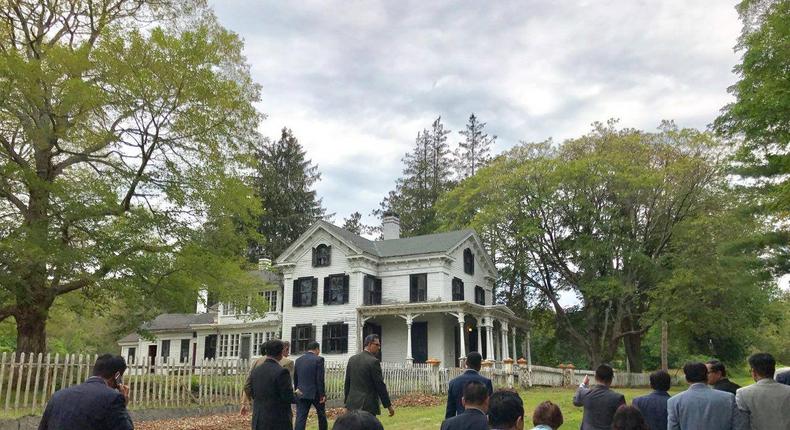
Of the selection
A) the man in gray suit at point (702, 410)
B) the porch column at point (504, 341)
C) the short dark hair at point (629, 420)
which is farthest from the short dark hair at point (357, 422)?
the porch column at point (504, 341)

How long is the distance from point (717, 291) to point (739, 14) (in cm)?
1635

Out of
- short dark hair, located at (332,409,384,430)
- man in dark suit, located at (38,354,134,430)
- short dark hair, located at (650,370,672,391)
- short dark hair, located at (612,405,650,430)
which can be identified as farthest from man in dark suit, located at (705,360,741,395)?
man in dark suit, located at (38,354,134,430)

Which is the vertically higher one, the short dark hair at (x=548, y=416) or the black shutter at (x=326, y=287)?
the black shutter at (x=326, y=287)

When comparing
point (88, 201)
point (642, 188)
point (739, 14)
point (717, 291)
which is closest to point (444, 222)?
point (642, 188)

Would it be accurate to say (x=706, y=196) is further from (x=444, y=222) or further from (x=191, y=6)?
(x=191, y=6)

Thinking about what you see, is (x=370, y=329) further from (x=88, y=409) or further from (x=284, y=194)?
(x=88, y=409)

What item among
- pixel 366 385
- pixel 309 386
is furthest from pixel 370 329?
pixel 366 385

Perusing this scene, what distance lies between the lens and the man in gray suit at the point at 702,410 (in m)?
5.95

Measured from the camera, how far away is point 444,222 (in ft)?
150

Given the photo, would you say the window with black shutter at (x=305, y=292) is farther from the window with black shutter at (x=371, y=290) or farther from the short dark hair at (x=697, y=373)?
the short dark hair at (x=697, y=373)

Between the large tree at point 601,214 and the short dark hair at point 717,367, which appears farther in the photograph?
the large tree at point 601,214

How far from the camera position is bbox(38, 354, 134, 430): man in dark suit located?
466cm

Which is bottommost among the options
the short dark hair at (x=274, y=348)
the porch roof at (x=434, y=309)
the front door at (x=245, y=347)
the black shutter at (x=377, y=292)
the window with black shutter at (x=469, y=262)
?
the short dark hair at (x=274, y=348)

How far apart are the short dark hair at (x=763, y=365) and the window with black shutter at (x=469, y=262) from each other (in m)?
29.9
